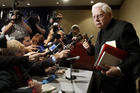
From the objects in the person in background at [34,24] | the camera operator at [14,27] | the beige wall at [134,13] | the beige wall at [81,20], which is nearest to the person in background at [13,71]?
the camera operator at [14,27]

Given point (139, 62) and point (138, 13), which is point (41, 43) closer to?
point (139, 62)

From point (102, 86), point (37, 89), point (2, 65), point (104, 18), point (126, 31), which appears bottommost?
point (102, 86)

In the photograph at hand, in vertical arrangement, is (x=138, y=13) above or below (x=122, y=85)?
above

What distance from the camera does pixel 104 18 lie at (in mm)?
1181

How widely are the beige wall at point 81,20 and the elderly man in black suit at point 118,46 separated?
4690 millimetres

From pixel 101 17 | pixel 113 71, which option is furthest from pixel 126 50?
pixel 101 17

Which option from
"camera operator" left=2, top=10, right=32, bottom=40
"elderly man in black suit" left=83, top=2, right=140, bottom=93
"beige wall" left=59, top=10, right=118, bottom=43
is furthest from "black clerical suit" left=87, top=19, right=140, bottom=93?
"beige wall" left=59, top=10, right=118, bottom=43

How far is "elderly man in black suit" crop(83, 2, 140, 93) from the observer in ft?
3.48

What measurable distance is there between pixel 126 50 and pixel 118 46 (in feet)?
0.23

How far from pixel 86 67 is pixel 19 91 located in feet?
3.81

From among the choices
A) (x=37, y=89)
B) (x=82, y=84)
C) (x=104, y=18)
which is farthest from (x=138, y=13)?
(x=37, y=89)

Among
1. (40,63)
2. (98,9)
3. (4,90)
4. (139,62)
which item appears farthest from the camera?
(40,63)

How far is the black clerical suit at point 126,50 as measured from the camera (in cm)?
106

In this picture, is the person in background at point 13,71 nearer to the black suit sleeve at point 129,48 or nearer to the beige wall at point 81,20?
the black suit sleeve at point 129,48
